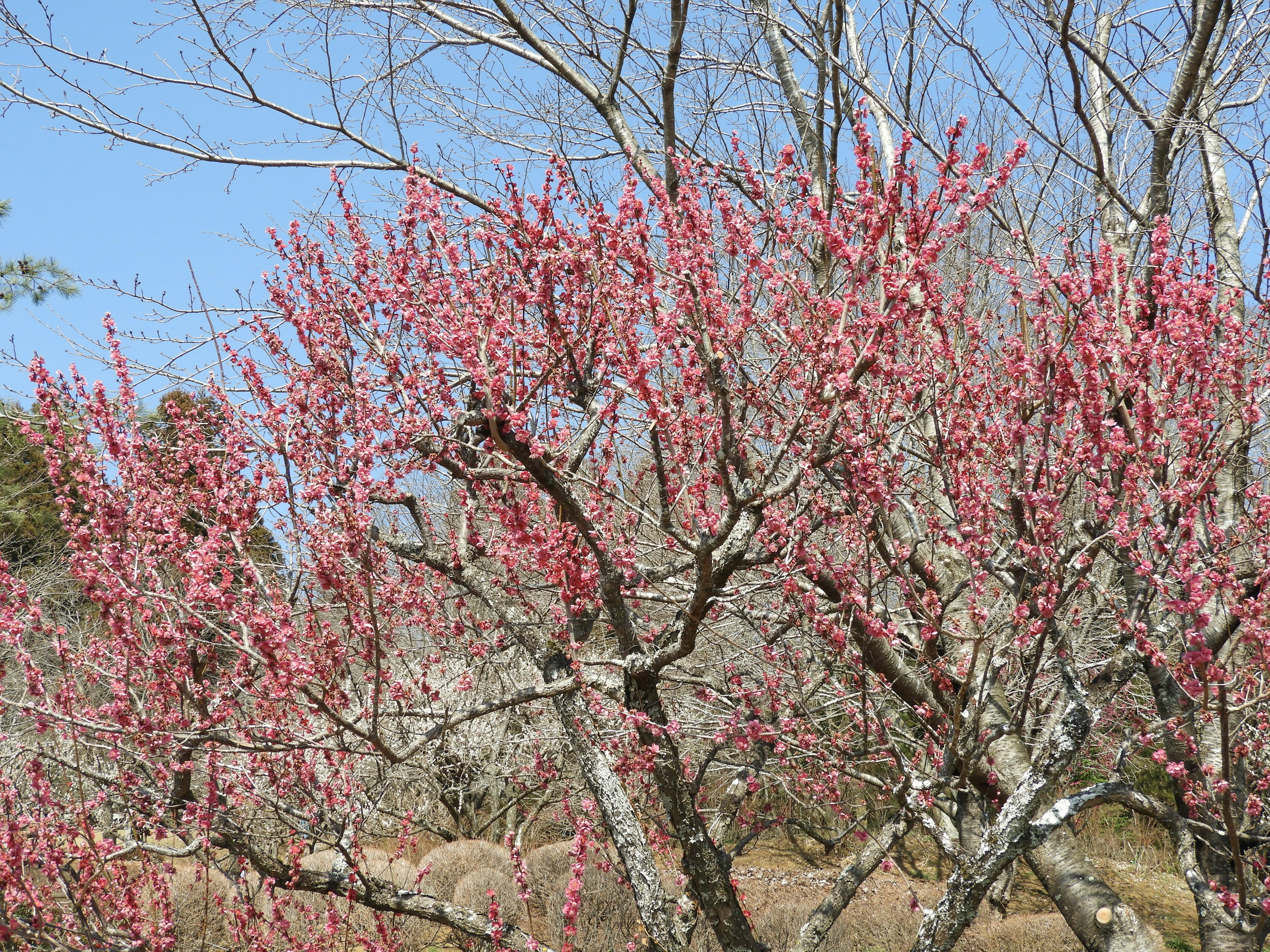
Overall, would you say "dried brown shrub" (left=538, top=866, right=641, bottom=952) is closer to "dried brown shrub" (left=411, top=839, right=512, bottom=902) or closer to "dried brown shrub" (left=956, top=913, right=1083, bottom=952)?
"dried brown shrub" (left=411, top=839, right=512, bottom=902)

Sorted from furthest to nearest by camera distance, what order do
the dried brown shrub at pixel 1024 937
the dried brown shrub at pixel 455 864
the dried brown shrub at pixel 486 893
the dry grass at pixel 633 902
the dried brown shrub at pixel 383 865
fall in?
the dried brown shrub at pixel 455 864
the dried brown shrub at pixel 383 865
the dried brown shrub at pixel 486 893
the dry grass at pixel 633 902
the dried brown shrub at pixel 1024 937

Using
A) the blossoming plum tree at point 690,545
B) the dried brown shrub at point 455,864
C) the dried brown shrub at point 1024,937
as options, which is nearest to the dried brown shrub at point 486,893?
the dried brown shrub at point 455,864

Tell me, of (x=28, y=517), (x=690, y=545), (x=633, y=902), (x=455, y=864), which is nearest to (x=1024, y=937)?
(x=633, y=902)

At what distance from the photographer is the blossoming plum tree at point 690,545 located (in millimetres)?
3367

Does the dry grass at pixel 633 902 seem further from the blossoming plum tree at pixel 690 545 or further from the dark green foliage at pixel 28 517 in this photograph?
the dark green foliage at pixel 28 517

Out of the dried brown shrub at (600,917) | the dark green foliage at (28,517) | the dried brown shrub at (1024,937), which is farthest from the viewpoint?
the dark green foliage at (28,517)

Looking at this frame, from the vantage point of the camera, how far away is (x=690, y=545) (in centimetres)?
337

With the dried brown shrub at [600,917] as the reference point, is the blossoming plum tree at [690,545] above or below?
above

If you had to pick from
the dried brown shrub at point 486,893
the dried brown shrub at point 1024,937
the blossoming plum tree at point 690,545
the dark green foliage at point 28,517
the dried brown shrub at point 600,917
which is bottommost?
the dried brown shrub at point 1024,937

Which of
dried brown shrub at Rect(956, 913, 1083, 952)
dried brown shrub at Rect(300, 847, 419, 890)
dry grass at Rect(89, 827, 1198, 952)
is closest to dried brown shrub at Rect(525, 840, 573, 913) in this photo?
dry grass at Rect(89, 827, 1198, 952)

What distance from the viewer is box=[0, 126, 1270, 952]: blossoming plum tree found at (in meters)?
3.37

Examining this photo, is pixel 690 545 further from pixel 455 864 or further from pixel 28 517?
pixel 28 517

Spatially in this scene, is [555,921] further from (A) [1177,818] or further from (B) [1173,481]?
(B) [1173,481]

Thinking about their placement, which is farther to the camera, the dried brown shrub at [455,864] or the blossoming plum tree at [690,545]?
the dried brown shrub at [455,864]
